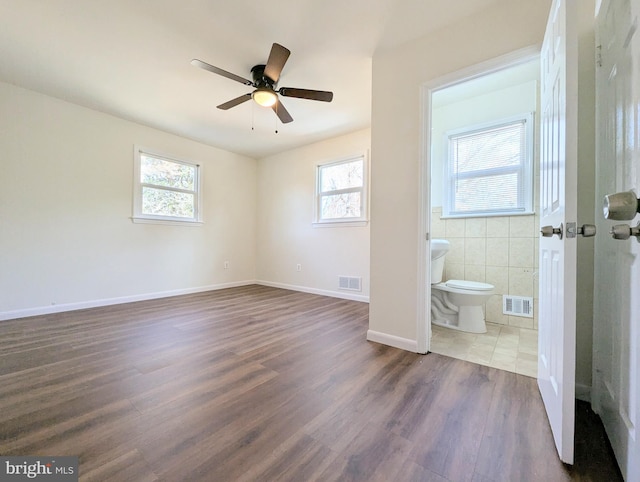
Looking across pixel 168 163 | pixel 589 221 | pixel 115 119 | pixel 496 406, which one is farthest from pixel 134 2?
pixel 496 406

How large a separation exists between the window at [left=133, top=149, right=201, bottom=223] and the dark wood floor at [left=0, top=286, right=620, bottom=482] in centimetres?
201

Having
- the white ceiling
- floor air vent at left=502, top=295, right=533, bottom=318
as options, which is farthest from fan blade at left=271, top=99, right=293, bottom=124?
floor air vent at left=502, top=295, right=533, bottom=318

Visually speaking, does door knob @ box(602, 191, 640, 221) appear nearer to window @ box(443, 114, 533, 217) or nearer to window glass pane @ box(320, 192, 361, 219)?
window @ box(443, 114, 533, 217)

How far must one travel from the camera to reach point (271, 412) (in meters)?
1.32

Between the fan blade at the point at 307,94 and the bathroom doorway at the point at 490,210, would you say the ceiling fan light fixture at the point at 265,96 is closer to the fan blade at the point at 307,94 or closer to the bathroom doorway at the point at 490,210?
the fan blade at the point at 307,94

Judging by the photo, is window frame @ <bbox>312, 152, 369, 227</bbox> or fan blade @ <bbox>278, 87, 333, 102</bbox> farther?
window frame @ <bbox>312, 152, 369, 227</bbox>

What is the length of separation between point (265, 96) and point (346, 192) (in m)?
2.01

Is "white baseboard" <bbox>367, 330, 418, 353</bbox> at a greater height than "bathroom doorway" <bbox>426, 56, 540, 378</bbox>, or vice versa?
"bathroom doorway" <bbox>426, 56, 540, 378</bbox>

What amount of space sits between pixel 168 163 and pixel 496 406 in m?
4.70

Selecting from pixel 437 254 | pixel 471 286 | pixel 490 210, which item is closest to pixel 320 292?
pixel 437 254

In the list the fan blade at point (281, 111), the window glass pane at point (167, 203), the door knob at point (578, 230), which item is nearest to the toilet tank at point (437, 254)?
the door knob at point (578, 230)

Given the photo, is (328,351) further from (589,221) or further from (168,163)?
(168,163)

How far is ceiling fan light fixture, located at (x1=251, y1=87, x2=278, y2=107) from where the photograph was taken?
2344 millimetres

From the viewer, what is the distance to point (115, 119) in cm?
350
